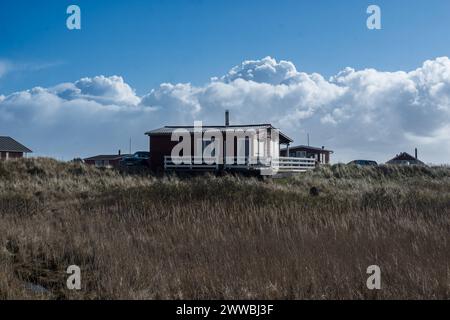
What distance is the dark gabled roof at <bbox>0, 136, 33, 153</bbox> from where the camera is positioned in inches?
2073

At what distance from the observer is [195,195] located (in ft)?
52.3

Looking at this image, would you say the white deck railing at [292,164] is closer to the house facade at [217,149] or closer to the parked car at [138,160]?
the house facade at [217,149]

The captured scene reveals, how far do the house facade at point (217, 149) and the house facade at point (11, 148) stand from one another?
2597 centimetres

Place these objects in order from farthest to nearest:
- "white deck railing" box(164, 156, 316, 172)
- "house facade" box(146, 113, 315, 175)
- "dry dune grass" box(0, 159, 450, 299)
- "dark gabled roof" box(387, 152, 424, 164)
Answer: "dark gabled roof" box(387, 152, 424, 164), "house facade" box(146, 113, 315, 175), "white deck railing" box(164, 156, 316, 172), "dry dune grass" box(0, 159, 450, 299)

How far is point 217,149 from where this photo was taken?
1309 inches

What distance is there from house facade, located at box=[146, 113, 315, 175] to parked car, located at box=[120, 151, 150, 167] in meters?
1.91

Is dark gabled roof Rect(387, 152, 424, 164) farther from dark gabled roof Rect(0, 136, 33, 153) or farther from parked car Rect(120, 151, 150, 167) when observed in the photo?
dark gabled roof Rect(0, 136, 33, 153)

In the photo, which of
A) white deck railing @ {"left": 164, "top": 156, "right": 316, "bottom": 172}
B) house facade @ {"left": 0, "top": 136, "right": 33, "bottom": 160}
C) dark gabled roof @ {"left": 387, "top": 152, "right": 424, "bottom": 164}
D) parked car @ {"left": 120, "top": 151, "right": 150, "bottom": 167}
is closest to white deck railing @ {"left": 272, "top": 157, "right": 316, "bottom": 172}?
white deck railing @ {"left": 164, "top": 156, "right": 316, "bottom": 172}

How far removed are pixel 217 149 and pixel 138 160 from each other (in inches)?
309

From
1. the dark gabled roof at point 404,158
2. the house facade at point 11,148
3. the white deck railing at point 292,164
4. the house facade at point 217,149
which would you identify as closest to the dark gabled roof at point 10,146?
the house facade at point 11,148

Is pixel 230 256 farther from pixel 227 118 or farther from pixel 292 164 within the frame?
pixel 227 118

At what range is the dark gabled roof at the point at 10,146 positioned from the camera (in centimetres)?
5265
